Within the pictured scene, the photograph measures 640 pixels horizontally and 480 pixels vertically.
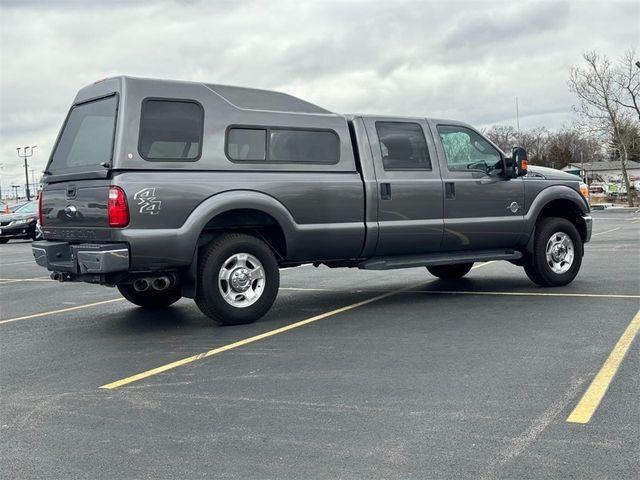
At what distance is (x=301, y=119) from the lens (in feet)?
25.4

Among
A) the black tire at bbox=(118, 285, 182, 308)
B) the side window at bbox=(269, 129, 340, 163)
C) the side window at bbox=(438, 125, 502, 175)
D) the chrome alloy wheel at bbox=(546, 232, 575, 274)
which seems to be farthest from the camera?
the chrome alloy wheel at bbox=(546, 232, 575, 274)

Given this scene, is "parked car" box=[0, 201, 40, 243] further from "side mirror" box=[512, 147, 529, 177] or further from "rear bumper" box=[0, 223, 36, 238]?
"side mirror" box=[512, 147, 529, 177]

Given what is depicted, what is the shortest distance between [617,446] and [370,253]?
15.3 ft

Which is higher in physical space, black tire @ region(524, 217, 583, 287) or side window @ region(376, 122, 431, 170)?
side window @ region(376, 122, 431, 170)

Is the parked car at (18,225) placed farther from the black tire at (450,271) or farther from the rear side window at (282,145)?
the rear side window at (282,145)

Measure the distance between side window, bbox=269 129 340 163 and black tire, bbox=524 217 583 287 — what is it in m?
3.11

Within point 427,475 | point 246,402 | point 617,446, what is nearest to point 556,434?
point 617,446

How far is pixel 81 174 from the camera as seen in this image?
22.6ft

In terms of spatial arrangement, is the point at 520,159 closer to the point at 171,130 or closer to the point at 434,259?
the point at 434,259

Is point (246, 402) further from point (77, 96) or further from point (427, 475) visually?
point (77, 96)

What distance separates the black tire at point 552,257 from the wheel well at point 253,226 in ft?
11.7

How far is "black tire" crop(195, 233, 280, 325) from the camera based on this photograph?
23.1 ft

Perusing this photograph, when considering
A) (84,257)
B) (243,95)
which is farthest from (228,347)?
(243,95)

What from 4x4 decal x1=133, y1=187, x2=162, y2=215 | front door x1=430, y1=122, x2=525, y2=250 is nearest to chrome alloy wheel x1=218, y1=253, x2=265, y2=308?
4x4 decal x1=133, y1=187, x2=162, y2=215
